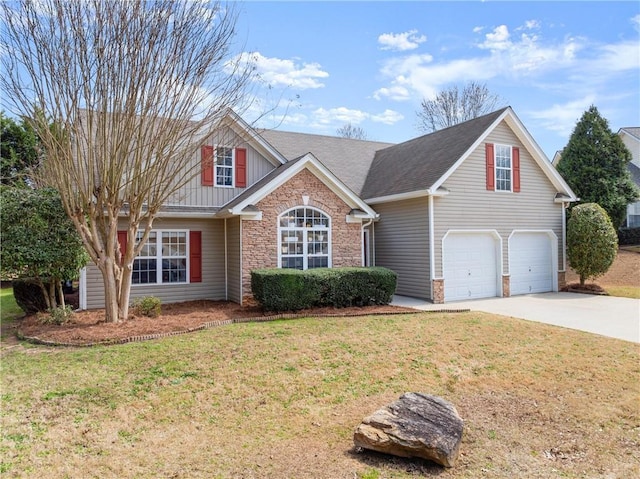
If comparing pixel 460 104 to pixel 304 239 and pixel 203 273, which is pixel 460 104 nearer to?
pixel 304 239

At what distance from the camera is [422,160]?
16375mm

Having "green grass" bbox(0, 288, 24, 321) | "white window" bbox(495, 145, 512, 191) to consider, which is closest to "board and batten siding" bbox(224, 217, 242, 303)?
"green grass" bbox(0, 288, 24, 321)

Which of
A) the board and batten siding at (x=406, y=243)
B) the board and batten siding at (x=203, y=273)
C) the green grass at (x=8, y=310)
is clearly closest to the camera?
the green grass at (x=8, y=310)

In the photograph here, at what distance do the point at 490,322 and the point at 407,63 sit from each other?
10371 mm

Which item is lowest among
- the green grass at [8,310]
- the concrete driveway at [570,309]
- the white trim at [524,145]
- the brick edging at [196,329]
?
the concrete driveway at [570,309]

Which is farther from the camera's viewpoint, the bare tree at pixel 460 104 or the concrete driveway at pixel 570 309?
the bare tree at pixel 460 104

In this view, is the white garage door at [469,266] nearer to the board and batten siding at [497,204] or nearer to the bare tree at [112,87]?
the board and batten siding at [497,204]

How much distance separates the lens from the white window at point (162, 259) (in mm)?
13453

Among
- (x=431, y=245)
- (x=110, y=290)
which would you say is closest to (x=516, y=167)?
(x=431, y=245)

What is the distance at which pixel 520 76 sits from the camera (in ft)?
51.5

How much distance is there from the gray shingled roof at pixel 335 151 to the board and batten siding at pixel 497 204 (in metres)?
4.42

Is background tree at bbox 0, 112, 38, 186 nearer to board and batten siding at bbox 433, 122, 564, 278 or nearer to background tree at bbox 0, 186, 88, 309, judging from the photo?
background tree at bbox 0, 186, 88, 309

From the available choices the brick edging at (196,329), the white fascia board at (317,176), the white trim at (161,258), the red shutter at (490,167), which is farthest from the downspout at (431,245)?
the white trim at (161,258)

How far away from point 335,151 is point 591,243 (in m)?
11.4
